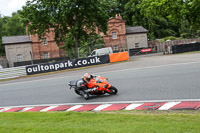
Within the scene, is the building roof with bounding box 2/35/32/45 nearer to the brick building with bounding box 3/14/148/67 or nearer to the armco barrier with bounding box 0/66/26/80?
the brick building with bounding box 3/14/148/67

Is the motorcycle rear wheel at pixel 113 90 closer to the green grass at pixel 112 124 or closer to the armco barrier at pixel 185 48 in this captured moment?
the green grass at pixel 112 124

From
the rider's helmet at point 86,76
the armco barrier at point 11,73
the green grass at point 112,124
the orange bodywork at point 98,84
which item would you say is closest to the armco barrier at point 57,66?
the armco barrier at point 11,73

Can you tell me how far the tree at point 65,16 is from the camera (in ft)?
109

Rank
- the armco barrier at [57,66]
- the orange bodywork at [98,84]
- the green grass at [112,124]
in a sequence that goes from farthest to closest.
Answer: the armco barrier at [57,66] < the orange bodywork at [98,84] < the green grass at [112,124]

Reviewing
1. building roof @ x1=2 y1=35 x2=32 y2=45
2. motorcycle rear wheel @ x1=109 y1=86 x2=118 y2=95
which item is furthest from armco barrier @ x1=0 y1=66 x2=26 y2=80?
building roof @ x1=2 y1=35 x2=32 y2=45

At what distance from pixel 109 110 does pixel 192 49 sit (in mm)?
32335

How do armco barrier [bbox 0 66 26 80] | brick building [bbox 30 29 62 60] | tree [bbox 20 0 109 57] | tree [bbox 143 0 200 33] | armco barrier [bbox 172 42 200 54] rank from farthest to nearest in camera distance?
brick building [bbox 30 29 62 60] < armco barrier [bbox 172 42 200 54] < tree [bbox 143 0 200 33] < tree [bbox 20 0 109 57] < armco barrier [bbox 0 66 26 80]

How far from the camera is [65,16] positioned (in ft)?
111

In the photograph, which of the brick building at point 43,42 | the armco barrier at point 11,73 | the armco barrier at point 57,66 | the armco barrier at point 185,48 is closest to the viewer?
the armco barrier at point 11,73

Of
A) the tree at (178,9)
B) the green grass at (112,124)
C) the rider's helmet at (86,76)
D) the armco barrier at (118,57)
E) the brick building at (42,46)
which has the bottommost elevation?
the green grass at (112,124)

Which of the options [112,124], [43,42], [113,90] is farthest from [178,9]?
[112,124]

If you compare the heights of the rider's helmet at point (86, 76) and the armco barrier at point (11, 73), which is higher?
the rider's helmet at point (86, 76)

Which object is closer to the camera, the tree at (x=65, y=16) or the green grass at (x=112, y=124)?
the green grass at (x=112, y=124)

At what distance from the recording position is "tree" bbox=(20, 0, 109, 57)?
33125mm
